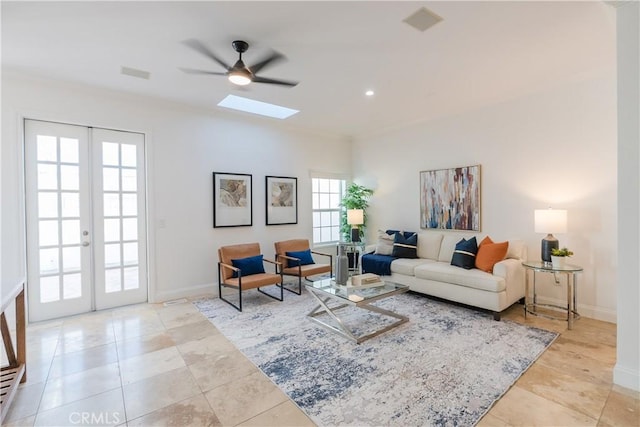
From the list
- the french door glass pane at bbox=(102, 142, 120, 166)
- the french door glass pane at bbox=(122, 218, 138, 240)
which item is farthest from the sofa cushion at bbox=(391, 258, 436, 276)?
the french door glass pane at bbox=(102, 142, 120, 166)

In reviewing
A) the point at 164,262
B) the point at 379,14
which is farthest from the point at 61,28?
the point at 164,262

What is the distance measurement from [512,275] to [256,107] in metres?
4.26

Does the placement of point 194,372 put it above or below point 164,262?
below

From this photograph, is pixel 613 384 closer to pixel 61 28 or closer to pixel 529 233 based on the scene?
pixel 529 233

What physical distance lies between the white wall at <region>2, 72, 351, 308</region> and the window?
277mm

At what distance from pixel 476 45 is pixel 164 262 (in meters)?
4.50

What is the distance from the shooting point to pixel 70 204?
362cm

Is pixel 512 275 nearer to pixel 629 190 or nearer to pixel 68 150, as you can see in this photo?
pixel 629 190

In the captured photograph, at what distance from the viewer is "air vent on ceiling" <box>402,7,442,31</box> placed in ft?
7.36

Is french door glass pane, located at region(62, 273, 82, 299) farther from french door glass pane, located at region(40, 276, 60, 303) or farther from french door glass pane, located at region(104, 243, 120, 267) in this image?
french door glass pane, located at region(104, 243, 120, 267)

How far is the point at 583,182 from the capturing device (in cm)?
347

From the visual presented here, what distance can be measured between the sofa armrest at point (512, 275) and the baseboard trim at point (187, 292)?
3.89 m

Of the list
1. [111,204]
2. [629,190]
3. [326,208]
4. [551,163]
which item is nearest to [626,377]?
[629,190]

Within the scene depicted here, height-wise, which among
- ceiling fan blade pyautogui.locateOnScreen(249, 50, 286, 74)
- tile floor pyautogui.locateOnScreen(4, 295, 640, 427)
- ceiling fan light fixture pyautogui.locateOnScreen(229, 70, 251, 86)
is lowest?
tile floor pyautogui.locateOnScreen(4, 295, 640, 427)
